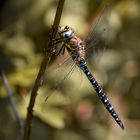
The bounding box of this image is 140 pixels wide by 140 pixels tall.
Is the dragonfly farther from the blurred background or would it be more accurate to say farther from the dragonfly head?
the blurred background

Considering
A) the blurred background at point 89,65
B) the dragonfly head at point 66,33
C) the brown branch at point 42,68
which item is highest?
the blurred background at point 89,65

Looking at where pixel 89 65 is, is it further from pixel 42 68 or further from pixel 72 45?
pixel 42 68

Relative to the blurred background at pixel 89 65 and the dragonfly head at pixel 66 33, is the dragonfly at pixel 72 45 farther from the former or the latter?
the blurred background at pixel 89 65

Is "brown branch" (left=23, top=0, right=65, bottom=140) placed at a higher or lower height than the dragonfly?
lower

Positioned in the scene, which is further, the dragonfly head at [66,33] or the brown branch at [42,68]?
the dragonfly head at [66,33]

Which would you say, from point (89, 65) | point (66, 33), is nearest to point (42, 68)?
point (66, 33)

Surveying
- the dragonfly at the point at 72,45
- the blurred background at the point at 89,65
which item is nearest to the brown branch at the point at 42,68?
the dragonfly at the point at 72,45

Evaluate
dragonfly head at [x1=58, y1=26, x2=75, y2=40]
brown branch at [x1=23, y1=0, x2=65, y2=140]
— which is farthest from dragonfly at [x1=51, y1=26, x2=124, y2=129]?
brown branch at [x1=23, y1=0, x2=65, y2=140]

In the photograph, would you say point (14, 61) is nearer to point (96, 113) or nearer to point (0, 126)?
point (0, 126)

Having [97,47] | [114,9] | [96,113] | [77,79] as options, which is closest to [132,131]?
[96,113]

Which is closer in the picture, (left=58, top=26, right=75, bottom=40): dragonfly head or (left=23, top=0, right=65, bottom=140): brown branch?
(left=23, top=0, right=65, bottom=140): brown branch

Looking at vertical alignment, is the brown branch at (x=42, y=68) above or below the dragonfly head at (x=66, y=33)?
below
